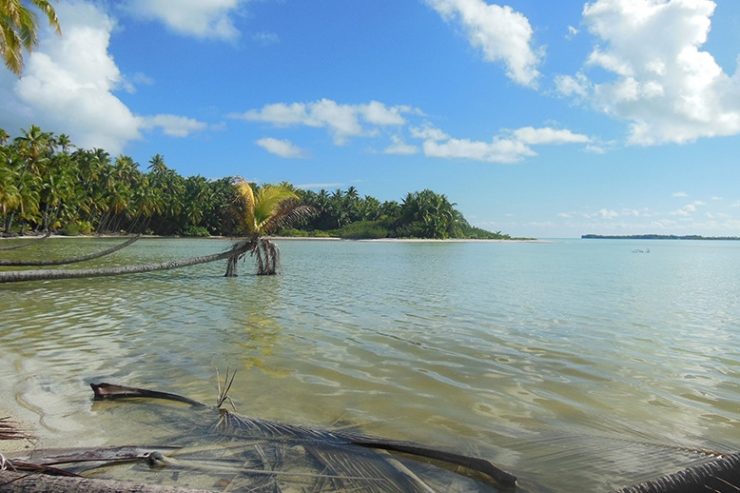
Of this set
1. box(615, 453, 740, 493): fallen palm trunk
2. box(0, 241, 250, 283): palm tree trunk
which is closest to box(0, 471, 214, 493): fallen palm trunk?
box(615, 453, 740, 493): fallen palm trunk

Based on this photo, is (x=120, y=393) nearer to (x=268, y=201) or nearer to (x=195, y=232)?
(x=268, y=201)

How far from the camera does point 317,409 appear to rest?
5879 mm

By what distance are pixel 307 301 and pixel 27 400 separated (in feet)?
33.1

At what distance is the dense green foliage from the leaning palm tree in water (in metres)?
0.20

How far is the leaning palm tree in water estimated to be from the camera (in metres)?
22.0

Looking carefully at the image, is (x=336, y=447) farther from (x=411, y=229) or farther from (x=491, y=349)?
(x=411, y=229)

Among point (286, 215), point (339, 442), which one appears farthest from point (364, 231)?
point (339, 442)

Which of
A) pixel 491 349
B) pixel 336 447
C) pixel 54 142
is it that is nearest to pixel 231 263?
pixel 491 349

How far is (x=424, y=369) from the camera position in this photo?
25.7 ft

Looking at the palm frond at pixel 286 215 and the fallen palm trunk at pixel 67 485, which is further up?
the palm frond at pixel 286 215

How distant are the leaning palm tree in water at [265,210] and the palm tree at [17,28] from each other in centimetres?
920

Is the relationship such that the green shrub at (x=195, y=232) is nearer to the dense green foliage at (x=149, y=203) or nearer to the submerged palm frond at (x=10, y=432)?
the dense green foliage at (x=149, y=203)

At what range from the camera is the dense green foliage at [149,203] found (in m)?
48.8

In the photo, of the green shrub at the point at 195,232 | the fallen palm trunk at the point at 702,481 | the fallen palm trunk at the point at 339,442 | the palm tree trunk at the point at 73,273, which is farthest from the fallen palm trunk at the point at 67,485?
the green shrub at the point at 195,232
